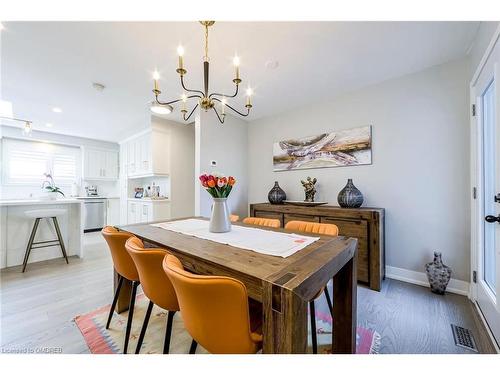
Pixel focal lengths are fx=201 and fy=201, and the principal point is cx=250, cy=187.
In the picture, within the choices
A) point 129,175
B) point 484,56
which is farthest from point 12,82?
point 484,56

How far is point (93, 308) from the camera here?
1.87 m

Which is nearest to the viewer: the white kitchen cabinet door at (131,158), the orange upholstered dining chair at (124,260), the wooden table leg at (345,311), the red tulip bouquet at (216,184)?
the wooden table leg at (345,311)

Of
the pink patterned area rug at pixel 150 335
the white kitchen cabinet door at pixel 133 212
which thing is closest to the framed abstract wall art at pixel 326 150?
the pink patterned area rug at pixel 150 335

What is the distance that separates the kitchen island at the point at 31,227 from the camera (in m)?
2.68

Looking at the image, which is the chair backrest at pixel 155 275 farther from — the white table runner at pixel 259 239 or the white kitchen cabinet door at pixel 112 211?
the white kitchen cabinet door at pixel 112 211

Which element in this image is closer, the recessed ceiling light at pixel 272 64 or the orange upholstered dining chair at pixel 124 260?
the orange upholstered dining chair at pixel 124 260

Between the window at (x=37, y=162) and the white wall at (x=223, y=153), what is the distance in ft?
13.7

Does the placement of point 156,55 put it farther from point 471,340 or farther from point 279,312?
point 471,340

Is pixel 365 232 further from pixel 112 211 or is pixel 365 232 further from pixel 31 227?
pixel 112 211

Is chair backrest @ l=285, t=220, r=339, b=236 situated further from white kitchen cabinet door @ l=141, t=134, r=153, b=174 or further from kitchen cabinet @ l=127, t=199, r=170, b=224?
white kitchen cabinet door @ l=141, t=134, r=153, b=174

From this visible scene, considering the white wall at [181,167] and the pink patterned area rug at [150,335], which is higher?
the white wall at [181,167]

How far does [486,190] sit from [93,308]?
3.62 metres

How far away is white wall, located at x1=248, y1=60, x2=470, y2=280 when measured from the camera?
81.8 inches
